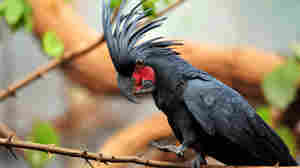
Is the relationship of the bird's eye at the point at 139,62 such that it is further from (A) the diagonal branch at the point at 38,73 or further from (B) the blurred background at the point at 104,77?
(B) the blurred background at the point at 104,77

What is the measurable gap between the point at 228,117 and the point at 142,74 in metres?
0.34

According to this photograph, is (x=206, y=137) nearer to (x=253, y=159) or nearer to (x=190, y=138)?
(x=190, y=138)

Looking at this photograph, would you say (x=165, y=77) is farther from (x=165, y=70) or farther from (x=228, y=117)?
(x=228, y=117)

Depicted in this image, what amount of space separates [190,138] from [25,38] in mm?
3050

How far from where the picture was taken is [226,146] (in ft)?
4.28

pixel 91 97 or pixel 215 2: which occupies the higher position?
pixel 215 2

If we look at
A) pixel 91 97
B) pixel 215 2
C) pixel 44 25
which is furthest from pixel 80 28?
pixel 215 2

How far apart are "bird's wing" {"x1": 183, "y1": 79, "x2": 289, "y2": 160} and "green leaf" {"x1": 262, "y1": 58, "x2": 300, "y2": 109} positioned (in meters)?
1.33

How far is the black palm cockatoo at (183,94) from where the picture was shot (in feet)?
4.04

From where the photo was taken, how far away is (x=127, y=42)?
1251 mm

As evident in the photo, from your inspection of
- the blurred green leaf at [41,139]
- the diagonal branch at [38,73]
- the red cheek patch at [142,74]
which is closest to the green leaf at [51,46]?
the diagonal branch at [38,73]

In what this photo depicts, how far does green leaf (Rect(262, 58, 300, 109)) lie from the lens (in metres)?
2.61

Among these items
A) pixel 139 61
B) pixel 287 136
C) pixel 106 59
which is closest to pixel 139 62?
pixel 139 61

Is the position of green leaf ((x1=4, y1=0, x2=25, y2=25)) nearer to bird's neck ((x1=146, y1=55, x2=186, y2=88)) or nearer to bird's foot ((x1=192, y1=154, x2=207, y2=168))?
bird's neck ((x1=146, y1=55, x2=186, y2=88))
